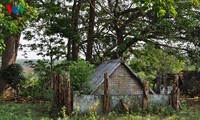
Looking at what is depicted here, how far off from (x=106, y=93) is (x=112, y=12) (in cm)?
857

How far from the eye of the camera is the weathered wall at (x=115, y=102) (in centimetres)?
1199

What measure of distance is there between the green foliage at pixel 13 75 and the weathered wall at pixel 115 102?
5.58m

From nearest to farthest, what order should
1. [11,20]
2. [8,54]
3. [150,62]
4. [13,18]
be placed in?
[11,20]
[13,18]
[8,54]
[150,62]

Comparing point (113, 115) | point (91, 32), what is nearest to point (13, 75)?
point (91, 32)

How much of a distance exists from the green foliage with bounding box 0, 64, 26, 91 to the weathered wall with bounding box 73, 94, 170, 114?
18.3ft

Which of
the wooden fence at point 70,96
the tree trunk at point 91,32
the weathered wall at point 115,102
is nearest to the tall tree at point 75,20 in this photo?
the tree trunk at point 91,32

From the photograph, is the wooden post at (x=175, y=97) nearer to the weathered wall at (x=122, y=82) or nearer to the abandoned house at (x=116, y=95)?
the abandoned house at (x=116, y=95)

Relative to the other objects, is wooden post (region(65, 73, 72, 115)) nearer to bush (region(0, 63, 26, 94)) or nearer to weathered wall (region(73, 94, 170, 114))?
weathered wall (region(73, 94, 170, 114))

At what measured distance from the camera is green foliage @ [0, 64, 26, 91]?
54.0 feet

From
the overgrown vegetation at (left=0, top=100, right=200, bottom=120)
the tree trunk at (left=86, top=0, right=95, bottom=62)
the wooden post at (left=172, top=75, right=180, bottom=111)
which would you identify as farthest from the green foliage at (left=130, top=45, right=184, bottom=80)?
the overgrown vegetation at (left=0, top=100, right=200, bottom=120)

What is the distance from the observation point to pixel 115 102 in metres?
12.5

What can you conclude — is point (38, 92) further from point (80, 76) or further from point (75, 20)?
point (80, 76)

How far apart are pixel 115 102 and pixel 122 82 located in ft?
5.33

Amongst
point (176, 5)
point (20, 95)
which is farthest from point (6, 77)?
point (176, 5)
